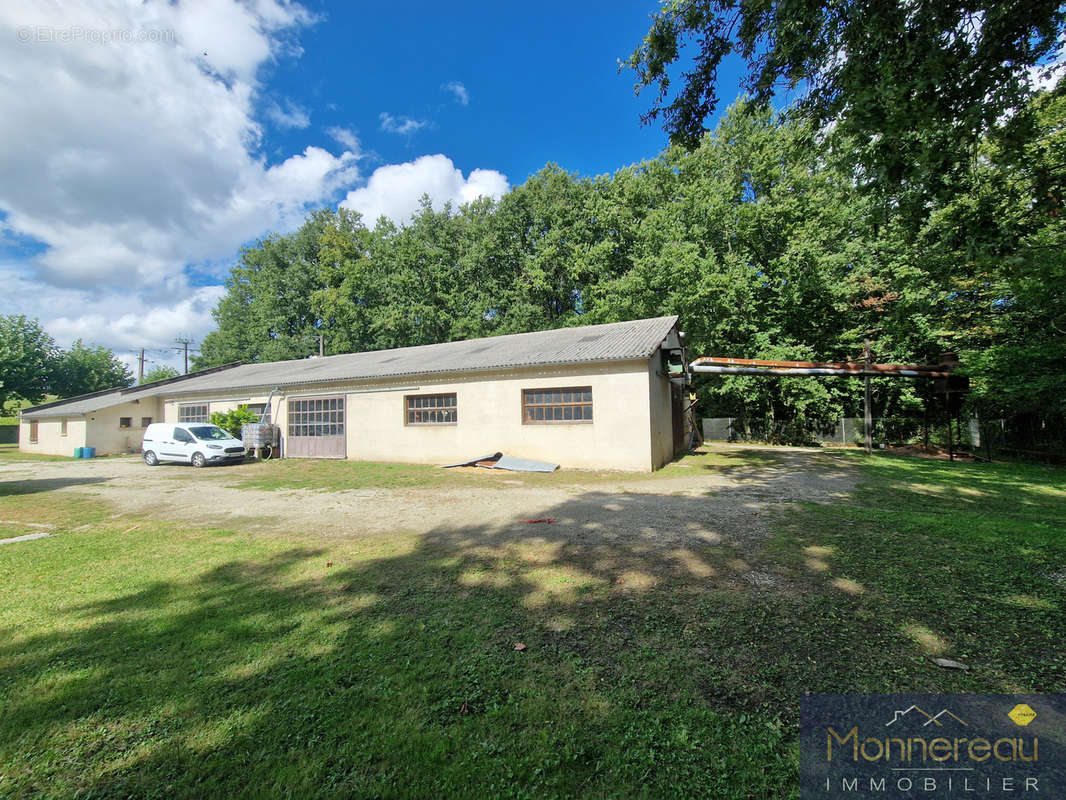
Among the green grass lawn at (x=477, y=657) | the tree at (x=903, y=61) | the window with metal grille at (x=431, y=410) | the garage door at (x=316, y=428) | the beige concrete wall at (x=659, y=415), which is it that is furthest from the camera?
the garage door at (x=316, y=428)

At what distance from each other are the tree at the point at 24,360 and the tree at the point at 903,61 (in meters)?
47.2

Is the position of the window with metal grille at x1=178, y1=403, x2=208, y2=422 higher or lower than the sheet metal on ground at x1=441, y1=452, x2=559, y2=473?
higher

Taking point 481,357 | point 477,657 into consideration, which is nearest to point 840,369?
point 481,357

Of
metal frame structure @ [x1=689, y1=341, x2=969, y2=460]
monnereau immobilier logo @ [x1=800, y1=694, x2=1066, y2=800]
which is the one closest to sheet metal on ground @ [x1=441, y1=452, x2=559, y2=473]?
metal frame structure @ [x1=689, y1=341, x2=969, y2=460]

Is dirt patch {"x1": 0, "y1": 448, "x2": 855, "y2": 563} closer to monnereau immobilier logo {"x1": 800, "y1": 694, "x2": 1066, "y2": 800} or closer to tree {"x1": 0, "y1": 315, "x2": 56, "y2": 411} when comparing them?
monnereau immobilier logo {"x1": 800, "y1": 694, "x2": 1066, "y2": 800}

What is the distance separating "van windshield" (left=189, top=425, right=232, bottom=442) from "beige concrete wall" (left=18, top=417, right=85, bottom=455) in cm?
929

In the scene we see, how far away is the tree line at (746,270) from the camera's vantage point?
28.0 ft

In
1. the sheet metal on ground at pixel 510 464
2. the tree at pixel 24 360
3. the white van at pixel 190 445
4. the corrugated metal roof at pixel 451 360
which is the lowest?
the sheet metal on ground at pixel 510 464

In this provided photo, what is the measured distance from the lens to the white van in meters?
16.1

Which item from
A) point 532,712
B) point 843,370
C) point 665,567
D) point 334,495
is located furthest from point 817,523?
point 843,370

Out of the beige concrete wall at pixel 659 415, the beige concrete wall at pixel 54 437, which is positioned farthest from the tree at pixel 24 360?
the beige concrete wall at pixel 659 415

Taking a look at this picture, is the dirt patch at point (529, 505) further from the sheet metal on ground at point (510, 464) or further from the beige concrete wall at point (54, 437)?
the beige concrete wall at point (54, 437)

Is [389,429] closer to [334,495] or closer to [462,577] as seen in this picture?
Answer: [334,495]

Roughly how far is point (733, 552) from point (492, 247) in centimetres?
2830
